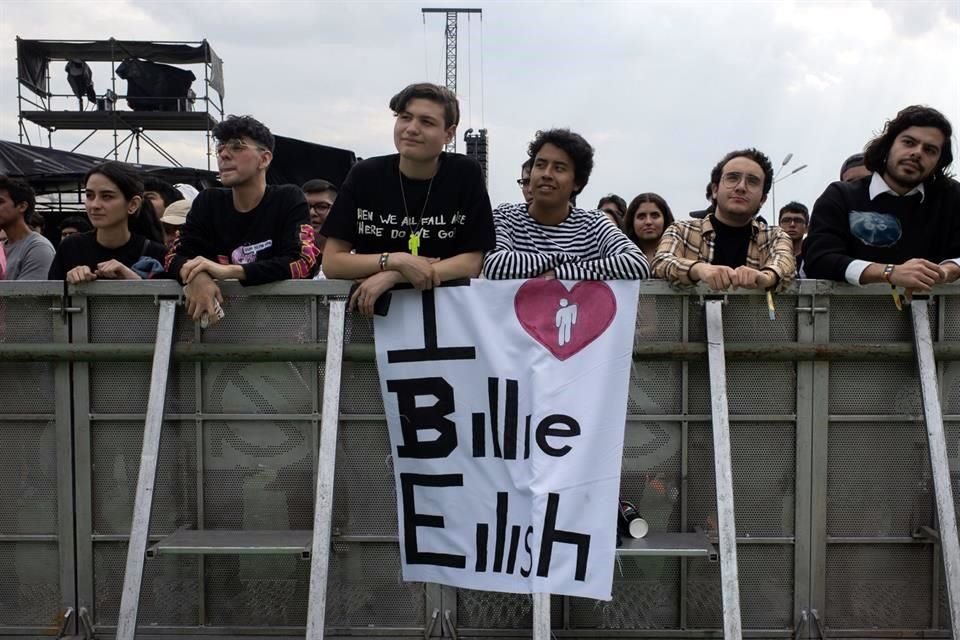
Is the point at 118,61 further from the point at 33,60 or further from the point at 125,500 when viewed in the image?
the point at 125,500

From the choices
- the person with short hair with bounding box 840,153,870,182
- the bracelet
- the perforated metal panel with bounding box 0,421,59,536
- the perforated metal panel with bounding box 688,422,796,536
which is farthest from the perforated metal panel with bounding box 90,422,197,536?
the person with short hair with bounding box 840,153,870,182

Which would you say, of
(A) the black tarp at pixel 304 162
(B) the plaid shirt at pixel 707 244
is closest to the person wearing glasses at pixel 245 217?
(B) the plaid shirt at pixel 707 244

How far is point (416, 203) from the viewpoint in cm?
332

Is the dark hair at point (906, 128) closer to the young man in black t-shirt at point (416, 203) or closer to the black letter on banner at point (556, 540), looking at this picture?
the young man in black t-shirt at point (416, 203)

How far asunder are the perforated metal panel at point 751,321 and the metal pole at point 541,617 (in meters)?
1.20

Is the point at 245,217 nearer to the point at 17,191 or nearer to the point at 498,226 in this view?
the point at 498,226

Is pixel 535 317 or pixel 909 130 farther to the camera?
pixel 909 130

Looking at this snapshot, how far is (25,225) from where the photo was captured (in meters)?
5.14

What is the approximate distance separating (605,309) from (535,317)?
0.28m

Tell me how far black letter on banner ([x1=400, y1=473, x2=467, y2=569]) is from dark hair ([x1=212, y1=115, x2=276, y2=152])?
1.78 m

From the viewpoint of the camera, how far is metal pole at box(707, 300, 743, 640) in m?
2.83

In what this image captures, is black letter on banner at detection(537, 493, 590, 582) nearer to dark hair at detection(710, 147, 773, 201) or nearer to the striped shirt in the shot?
the striped shirt

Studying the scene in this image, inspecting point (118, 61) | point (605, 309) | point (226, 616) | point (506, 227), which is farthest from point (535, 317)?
point (118, 61)

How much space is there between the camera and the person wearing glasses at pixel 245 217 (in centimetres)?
356
